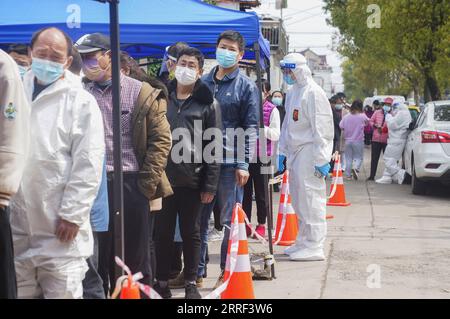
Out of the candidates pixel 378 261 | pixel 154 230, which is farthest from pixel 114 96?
pixel 378 261

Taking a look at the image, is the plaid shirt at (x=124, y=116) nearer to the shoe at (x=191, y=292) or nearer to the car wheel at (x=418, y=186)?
the shoe at (x=191, y=292)

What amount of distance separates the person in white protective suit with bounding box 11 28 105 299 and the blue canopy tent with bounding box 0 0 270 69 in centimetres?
430

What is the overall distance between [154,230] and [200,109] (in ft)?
3.53

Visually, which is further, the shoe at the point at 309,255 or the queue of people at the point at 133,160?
the shoe at the point at 309,255

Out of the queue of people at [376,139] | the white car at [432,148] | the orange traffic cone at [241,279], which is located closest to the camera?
the orange traffic cone at [241,279]

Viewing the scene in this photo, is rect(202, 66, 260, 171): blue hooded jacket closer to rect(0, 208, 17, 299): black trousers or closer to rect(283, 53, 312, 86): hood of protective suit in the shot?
rect(283, 53, 312, 86): hood of protective suit

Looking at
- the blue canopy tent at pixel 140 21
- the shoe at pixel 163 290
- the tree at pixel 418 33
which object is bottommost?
the shoe at pixel 163 290

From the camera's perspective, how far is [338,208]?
13.5 metres

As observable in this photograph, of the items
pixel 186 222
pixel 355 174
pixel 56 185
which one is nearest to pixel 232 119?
pixel 186 222

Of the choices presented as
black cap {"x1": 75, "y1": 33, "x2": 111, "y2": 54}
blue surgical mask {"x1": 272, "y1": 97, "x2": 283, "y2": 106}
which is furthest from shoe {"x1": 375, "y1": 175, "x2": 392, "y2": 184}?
black cap {"x1": 75, "y1": 33, "x2": 111, "y2": 54}

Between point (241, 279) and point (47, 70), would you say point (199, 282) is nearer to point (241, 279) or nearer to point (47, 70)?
point (241, 279)

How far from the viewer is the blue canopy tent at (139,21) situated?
9.02 metres

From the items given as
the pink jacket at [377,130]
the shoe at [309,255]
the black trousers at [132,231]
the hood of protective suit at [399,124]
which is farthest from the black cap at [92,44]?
the pink jacket at [377,130]

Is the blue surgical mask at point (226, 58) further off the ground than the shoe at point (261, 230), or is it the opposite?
the blue surgical mask at point (226, 58)
